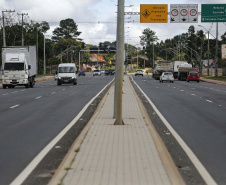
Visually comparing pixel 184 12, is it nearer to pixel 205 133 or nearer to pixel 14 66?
pixel 14 66

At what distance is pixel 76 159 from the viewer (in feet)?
29.2

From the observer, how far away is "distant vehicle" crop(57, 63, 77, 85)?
52463mm

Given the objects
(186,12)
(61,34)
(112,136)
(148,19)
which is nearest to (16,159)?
(112,136)

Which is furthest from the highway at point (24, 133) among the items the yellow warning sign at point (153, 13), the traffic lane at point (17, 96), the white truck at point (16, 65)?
the white truck at point (16, 65)

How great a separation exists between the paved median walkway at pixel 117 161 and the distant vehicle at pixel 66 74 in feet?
128

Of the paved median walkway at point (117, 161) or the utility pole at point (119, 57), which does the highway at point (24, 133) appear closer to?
the paved median walkway at point (117, 161)

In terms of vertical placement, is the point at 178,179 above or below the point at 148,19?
below

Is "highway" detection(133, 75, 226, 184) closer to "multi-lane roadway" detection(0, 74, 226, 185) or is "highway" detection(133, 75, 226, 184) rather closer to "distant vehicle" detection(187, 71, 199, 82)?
"multi-lane roadway" detection(0, 74, 226, 185)

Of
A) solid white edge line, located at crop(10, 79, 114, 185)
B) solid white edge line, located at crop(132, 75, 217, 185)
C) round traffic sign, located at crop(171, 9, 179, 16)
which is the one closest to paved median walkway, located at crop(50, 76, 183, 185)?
solid white edge line, located at crop(132, 75, 217, 185)

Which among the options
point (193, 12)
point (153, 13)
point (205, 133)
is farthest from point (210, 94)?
point (205, 133)

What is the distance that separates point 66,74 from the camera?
172 ft

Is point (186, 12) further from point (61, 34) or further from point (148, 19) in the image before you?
point (61, 34)

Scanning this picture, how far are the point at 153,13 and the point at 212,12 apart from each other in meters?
6.79

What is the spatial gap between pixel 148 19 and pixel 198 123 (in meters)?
24.9
